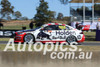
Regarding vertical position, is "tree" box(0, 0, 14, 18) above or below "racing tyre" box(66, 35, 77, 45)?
above

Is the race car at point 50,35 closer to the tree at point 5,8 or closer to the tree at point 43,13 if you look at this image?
the tree at point 43,13

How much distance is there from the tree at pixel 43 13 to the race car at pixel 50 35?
24.9 meters

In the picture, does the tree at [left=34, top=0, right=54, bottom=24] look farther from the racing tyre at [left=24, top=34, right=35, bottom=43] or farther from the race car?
the racing tyre at [left=24, top=34, right=35, bottom=43]

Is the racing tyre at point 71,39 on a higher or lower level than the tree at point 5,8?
lower

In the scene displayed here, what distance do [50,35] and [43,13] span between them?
26069 mm

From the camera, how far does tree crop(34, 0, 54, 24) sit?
130 feet

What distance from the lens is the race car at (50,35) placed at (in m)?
14.3

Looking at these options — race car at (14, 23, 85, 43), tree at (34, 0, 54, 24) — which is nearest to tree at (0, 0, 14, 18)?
tree at (34, 0, 54, 24)

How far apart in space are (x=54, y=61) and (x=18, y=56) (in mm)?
1070

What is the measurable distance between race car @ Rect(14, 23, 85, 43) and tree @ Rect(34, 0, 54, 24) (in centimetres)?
2495

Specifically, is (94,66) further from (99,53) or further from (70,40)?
(70,40)

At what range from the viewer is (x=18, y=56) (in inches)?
267

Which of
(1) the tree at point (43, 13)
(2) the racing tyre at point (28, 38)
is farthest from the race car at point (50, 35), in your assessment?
(1) the tree at point (43, 13)

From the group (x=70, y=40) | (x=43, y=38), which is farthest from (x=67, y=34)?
(x=43, y=38)
